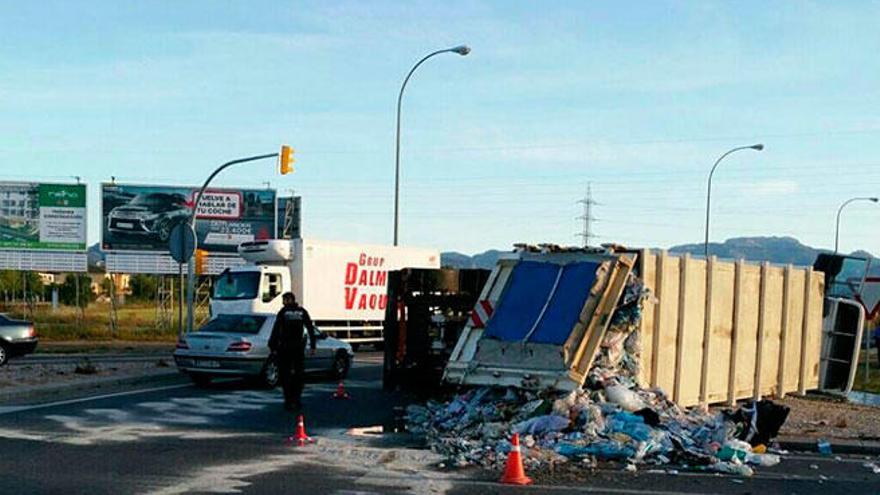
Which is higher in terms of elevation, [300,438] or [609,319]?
[609,319]

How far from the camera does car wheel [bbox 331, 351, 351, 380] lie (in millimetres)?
20406

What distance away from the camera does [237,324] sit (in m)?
18.9

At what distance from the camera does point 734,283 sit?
16531 mm

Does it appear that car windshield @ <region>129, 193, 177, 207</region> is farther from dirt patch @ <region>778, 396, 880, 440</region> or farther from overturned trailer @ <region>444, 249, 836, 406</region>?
overturned trailer @ <region>444, 249, 836, 406</region>

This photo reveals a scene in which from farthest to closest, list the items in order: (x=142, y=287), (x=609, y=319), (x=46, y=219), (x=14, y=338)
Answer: (x=142, y=287), (x=46, y=219), (x=14, y=338), (x=609, y=319)

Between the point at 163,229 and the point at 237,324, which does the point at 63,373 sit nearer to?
the point at 237,324

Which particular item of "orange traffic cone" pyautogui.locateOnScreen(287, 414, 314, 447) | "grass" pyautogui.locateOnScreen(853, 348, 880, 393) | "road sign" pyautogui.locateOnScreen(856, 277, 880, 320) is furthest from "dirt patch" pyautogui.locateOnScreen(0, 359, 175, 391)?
"grass" pyautogui.locateOnScreen(853, 348, 880, 393)

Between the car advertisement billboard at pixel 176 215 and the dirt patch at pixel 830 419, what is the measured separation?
3552 centimetres

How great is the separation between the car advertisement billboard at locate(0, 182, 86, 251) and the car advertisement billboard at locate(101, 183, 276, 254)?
1.28 m

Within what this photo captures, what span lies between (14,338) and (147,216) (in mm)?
26435

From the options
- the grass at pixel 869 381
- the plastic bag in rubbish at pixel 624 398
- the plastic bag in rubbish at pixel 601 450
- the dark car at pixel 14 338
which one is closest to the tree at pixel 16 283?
the dark car at pixel 14 338

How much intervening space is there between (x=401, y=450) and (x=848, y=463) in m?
4.99

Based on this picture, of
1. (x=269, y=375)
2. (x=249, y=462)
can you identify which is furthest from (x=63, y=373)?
(x=249, y=462)

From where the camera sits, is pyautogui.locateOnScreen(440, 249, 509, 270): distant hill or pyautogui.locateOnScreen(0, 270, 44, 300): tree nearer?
pyautogui.locateOnScreen(440, 249, 509, 270): distant hill
